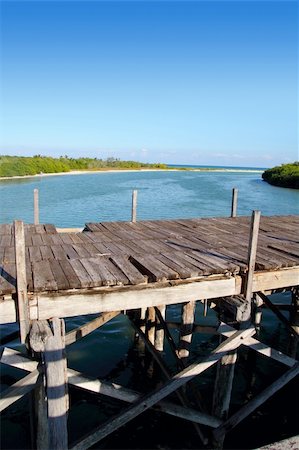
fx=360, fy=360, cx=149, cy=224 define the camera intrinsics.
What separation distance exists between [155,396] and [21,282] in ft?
7.56

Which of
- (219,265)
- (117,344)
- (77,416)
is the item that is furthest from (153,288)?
(117,344)

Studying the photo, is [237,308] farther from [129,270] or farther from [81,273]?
[81,273]

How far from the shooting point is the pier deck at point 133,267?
15.0 feet

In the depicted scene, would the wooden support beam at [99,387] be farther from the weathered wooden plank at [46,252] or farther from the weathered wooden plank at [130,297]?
the weathered wooden plank at [46,252]

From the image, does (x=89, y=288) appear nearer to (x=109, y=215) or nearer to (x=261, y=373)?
(x=261, y=373)

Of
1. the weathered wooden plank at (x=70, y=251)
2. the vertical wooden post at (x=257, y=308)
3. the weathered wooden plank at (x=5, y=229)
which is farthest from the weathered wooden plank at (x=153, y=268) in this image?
the vertical wooden post at (x=257, y=308)

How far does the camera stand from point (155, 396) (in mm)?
4758

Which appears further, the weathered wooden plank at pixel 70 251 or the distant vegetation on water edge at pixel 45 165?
the distant vegetation on water edge at pixel 45 165

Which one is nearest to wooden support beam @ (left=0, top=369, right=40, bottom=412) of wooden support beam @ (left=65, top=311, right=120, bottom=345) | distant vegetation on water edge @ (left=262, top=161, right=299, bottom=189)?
wooden support beam @ (left=65, top=311, right=120, bottom=345)

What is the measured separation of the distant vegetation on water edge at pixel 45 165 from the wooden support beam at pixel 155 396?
4625 centimetres

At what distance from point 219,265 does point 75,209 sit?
26397mm

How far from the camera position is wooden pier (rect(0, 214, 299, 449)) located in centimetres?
429

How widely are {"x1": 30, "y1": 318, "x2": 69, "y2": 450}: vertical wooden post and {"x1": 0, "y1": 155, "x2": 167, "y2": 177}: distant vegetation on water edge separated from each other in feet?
152

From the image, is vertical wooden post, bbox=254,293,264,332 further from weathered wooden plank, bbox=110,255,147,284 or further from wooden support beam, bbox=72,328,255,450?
weathered wooden plank, bbox=110,255,147,284
